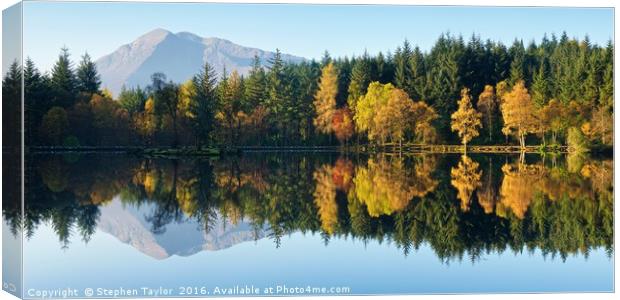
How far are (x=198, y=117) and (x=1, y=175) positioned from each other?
14.2 metres

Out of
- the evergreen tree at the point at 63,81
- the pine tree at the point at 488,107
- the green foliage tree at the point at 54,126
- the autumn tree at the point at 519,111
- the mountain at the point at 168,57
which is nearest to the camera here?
the green foliage tree at the point at 54,126

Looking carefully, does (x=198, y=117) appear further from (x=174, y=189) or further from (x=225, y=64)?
(x=225, y=64)

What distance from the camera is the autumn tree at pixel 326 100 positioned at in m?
16.6

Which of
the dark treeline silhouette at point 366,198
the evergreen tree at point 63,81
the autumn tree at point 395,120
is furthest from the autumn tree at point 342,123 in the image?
the evergreen tree at point 63,81

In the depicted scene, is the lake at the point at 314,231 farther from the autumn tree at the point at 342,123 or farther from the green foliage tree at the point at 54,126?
the autumn tree at the point at 342,123

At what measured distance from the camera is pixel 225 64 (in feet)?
46.9

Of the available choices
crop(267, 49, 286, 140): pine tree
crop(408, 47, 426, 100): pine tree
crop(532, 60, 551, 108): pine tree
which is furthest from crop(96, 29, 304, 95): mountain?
crop(532, 60, 551, 108): pine tree

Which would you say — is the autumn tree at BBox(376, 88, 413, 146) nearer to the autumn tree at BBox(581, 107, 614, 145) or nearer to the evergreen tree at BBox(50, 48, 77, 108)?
the autumn tree at BBox(581, 107, 614, 145)

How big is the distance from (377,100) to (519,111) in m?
2.99

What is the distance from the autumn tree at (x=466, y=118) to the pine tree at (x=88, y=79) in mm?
6684

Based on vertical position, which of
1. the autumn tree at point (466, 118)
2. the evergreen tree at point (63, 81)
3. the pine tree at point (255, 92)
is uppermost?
the pine tree at point (255, 92)

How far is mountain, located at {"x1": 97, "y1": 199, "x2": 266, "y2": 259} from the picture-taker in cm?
997

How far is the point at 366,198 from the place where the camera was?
14406 mm

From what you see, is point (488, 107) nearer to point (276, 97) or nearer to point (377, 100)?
point (377, 100)
